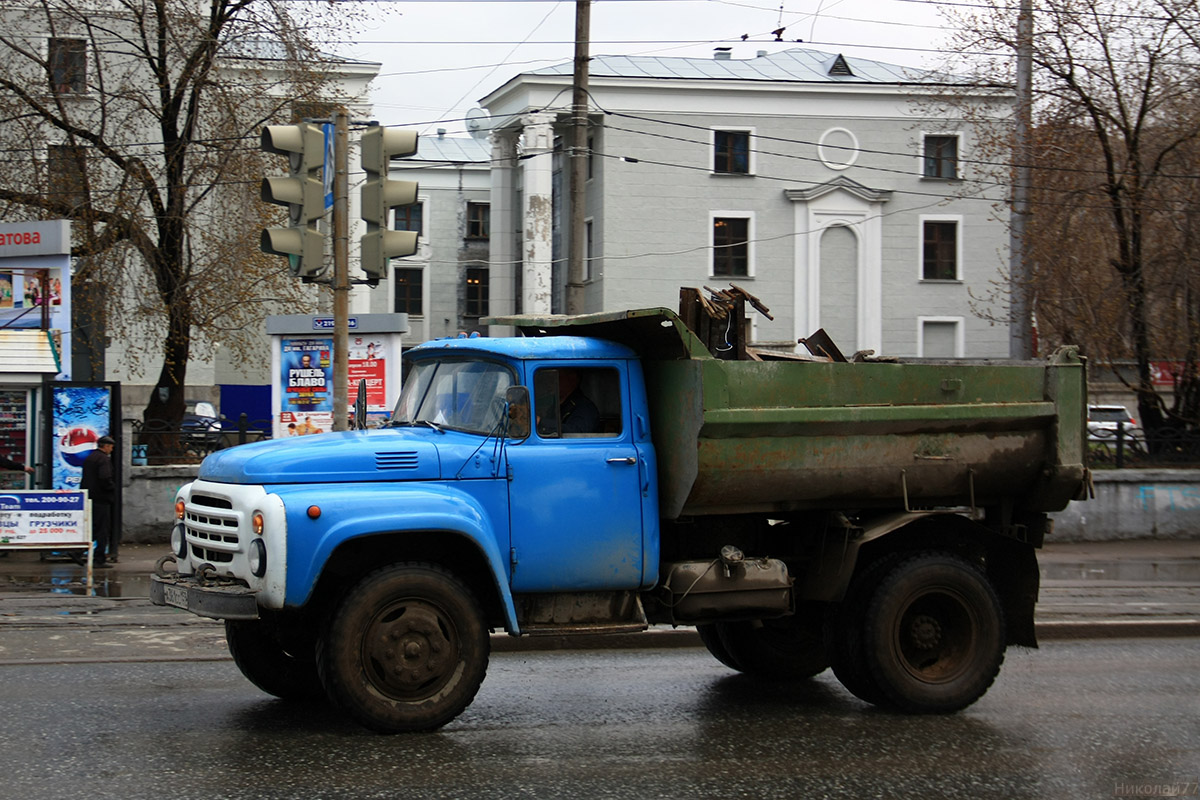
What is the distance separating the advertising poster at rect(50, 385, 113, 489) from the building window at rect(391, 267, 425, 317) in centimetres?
3864

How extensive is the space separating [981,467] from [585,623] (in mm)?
2645

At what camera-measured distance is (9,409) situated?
1652cm

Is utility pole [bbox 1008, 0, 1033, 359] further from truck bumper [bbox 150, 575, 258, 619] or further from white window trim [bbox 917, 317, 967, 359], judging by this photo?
white window trim [bbox 917, 317, 967, 359]

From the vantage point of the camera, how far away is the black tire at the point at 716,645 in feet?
28.6

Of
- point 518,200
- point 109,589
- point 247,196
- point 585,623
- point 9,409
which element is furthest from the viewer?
point 518,200

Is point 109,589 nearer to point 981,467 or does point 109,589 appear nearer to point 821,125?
point 981,467

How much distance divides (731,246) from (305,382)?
28.4m

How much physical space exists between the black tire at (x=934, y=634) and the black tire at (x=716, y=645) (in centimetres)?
140

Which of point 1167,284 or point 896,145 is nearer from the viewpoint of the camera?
point 1167,284

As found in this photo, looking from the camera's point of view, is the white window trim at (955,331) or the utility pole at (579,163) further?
the white window trim at (955,331)

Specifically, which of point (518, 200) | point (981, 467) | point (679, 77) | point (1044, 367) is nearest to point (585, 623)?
point (981, 467)

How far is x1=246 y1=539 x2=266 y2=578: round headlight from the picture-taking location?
20.9 feet

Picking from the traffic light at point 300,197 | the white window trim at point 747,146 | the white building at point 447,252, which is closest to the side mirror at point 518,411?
the traffic light at point 300,197

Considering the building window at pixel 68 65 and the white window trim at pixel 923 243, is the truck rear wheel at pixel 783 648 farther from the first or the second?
the white window trim at pixel 923 243
